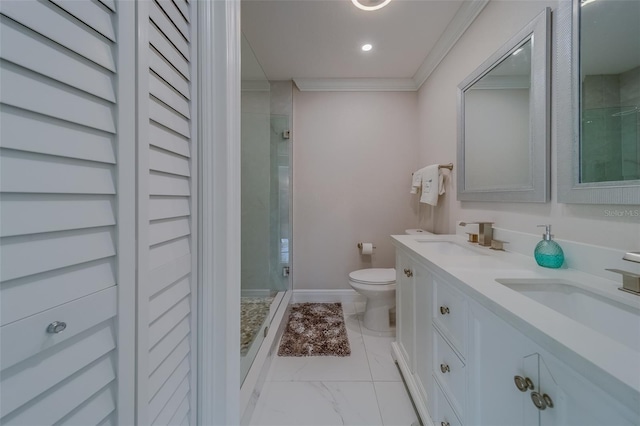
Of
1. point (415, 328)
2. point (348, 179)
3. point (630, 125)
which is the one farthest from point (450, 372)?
point (348, 179)

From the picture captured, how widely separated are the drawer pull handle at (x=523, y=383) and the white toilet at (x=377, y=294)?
134cm

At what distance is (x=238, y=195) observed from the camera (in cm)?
84

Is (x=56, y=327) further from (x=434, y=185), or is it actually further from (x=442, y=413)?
(x=434, y=185)

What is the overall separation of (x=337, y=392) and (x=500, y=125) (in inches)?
67.8

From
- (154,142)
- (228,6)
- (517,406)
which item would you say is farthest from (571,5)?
(154,142)

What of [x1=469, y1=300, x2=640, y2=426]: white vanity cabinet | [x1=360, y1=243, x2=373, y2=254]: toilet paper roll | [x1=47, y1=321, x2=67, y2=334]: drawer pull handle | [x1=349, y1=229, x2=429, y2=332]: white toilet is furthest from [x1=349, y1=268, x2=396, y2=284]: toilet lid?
[x1=47, y1=321, x2=67, y2=334]: drawer pull handle

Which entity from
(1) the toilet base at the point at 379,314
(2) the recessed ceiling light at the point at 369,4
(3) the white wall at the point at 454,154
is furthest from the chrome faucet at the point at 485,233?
(2) the recessed ceiling light at the point at 369,4

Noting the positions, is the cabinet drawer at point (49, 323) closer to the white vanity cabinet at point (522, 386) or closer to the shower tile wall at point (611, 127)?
the white vanity cabinet at point (522, 386)

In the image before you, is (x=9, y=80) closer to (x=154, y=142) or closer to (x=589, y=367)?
(x=154, y=142)

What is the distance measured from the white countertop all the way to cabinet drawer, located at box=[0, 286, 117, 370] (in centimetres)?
83

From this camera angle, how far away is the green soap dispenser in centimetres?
90

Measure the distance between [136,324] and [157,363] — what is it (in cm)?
17

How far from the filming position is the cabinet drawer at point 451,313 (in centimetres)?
78

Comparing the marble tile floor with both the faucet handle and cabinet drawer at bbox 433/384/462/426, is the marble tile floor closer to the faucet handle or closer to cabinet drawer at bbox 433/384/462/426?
cabinet drawer at bbox 433/384/462/426
